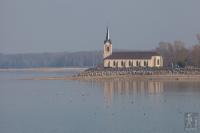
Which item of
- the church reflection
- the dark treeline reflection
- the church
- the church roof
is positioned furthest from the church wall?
the church reflection

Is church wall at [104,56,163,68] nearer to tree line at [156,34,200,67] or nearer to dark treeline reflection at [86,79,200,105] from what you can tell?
tree line at [156,34,200,67]

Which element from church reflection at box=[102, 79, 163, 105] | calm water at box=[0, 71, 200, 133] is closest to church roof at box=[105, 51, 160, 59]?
church reflection at box=[102, 79, 163, 105]

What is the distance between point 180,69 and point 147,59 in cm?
845

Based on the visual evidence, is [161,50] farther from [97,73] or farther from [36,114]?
[36,114]

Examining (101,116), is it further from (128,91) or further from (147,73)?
(147,73)

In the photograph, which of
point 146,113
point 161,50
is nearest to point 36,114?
point 146,113

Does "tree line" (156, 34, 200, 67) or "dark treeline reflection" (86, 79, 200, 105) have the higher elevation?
"tree line" (156, 34, 200, 67)

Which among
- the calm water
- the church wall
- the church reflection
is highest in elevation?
the church wall

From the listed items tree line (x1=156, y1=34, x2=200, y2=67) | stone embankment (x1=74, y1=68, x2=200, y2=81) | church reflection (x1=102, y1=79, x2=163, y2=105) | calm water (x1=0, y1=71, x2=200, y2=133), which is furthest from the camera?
tree line (x1=156, y1=34, x2=200, y2=67)

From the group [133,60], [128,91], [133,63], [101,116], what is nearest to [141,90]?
[128,91]

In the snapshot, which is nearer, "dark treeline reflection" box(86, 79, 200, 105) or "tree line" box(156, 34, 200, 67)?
"dark treeline reflection" box(86, 79, 200, 105)

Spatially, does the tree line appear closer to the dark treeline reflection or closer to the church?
the church

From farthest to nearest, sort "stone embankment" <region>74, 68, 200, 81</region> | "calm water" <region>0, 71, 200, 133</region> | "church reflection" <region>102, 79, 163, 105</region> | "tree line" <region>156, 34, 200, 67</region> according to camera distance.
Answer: "tree line" <region>156, 34, 200, 67</region>, "stone embankment" <region>74, 68, 200, 81</region>, "church reflection" <region>102, 79, 163, 105</region>, "calm water" <region>0, 71, 200, 133</region>

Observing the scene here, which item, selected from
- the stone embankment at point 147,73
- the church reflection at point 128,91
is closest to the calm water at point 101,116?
the church reflection at point 128,91
